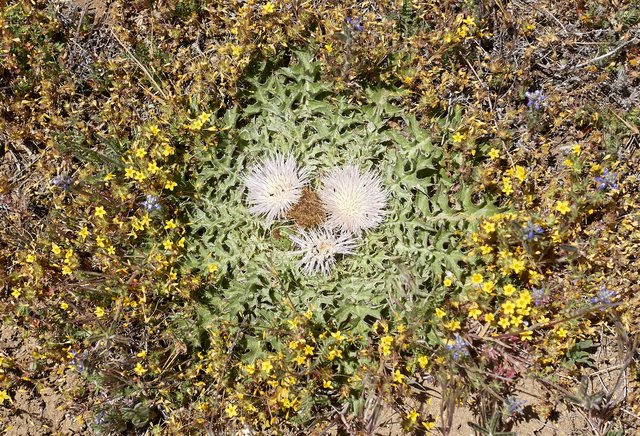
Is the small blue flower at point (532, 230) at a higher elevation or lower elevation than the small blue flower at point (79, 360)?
higher

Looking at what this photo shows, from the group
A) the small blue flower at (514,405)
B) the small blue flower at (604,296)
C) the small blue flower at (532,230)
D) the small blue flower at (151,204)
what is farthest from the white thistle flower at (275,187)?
the small blue flower at (604,296)

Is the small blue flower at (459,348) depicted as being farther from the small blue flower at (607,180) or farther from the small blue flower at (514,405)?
the small blue flower at (607,180)

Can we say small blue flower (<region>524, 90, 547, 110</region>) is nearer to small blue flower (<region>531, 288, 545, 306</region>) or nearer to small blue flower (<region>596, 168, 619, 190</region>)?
small blue flower (<region>596, 168, 619, 190</region>)

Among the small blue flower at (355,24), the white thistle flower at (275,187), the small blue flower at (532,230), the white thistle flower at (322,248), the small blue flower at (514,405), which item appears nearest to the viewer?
the small blue flower at (532,230)

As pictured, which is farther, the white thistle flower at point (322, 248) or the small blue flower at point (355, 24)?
the small blue flower at point (355, 24)

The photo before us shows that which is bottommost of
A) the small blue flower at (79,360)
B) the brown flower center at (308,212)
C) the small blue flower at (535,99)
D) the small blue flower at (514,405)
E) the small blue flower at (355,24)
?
the small blue flower at (514,405)

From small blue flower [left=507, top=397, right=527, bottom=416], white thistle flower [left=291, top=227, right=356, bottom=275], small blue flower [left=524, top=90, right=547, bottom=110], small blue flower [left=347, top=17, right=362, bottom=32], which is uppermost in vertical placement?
small blue flower [left=347, top=17, right=362, bottom=32]

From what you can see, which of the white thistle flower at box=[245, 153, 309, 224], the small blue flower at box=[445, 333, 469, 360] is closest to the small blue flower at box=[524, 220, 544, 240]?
the small blue flower at box=[445, 333, 469, 360]

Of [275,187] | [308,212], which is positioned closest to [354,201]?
[308,212]

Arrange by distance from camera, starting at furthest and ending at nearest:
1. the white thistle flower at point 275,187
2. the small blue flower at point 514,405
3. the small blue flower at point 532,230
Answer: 1. the white thistle flower at point 275,187
2. the small blue flower at point 514,405
3. the small blue flower at point 532,230
